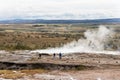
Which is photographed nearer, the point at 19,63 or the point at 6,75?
the point at 6,75

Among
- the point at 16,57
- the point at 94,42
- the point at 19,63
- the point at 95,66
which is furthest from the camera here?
the point at 94,42

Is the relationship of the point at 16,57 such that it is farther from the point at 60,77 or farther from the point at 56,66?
the point at 60,77

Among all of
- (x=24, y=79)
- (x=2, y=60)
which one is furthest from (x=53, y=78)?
(x=2, y=60)

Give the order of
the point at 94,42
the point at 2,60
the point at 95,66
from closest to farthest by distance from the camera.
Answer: the point at 95,66 < the point at 2,60 < the point at 94,42

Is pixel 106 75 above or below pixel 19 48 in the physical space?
above

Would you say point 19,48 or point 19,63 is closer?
point 19,63

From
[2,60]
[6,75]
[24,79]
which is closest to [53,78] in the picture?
[24,79]

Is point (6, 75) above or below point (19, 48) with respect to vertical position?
above

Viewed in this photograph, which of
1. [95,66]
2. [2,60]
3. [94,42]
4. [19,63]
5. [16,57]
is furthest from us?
[94,42]

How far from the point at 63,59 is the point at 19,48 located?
2627 centimetres

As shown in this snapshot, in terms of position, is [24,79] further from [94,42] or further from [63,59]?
[94,42]

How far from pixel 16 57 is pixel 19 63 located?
7.19 meters

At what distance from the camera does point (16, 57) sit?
2125 inches

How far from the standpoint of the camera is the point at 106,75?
36469 millimetres
